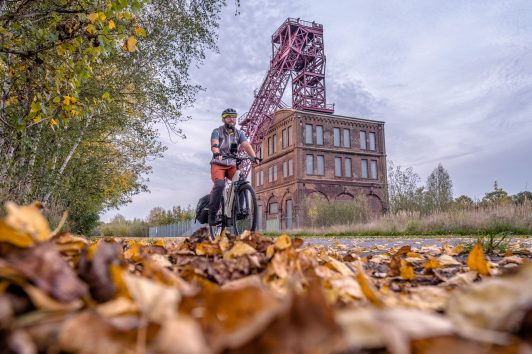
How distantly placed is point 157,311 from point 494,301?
591 mm

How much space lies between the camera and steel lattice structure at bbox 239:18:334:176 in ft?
106

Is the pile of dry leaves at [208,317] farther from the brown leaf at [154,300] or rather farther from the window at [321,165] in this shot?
the window at [321,165]

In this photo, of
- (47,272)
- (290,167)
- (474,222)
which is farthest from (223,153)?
(290,167)

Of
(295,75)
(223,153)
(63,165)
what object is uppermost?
(295,75)

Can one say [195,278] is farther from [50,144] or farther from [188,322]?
[50,144]

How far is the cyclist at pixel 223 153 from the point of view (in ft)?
19.3

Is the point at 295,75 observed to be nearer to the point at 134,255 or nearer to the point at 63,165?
the point at 63,165

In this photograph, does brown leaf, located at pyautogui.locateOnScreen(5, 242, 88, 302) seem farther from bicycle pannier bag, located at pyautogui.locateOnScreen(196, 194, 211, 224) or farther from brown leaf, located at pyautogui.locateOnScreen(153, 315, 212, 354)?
bicycle pannier bag, located at pyautogui.locateOnScreen(196, 194, 211, 224)

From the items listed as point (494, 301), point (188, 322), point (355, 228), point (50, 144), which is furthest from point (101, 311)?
point (355, 228)

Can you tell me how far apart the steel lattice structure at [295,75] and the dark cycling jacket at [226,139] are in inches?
1019

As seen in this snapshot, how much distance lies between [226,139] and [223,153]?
1.17ft

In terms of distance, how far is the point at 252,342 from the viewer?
0.50 m

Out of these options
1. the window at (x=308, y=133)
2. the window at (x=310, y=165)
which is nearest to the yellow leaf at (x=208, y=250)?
the window at (x=310, y=165)

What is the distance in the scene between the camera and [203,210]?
254 inches
